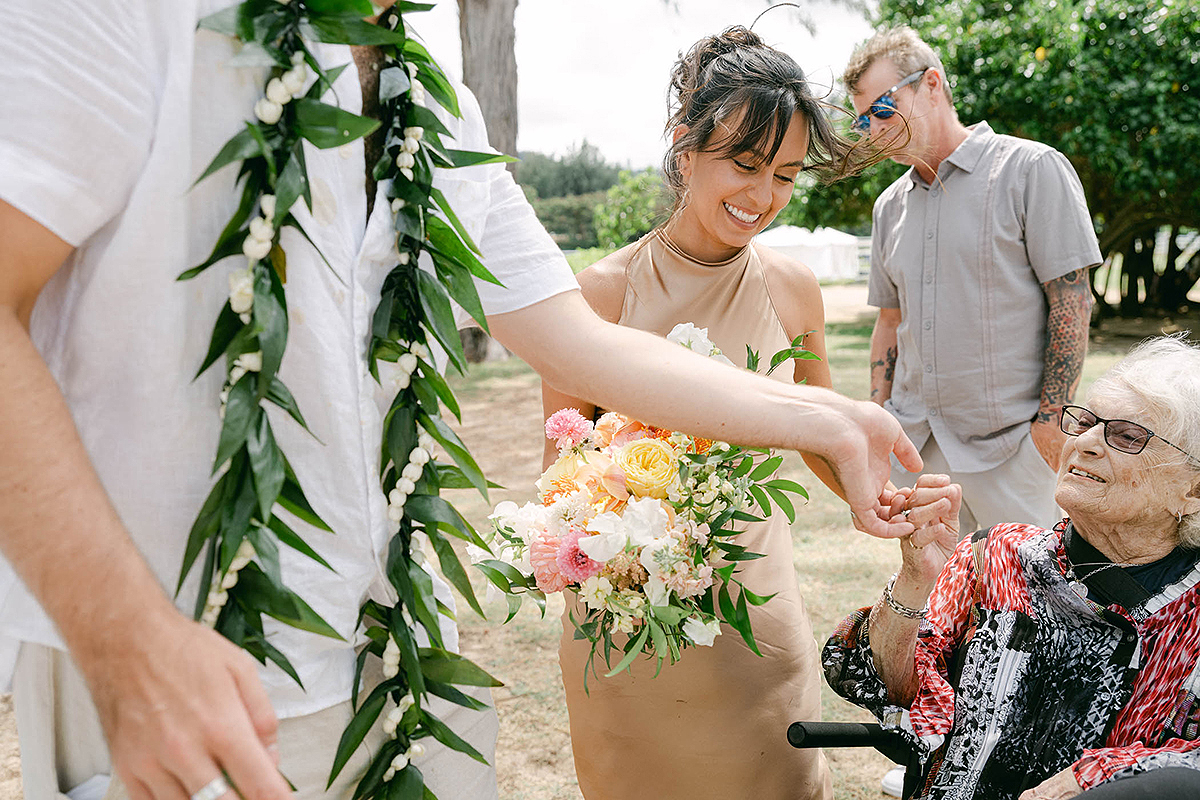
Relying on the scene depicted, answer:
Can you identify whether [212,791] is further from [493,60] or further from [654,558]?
[493,60]

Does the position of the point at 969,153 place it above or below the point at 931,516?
above

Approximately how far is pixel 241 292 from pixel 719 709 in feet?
6.22

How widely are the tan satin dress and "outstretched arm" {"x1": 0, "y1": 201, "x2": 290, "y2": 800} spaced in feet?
5.44

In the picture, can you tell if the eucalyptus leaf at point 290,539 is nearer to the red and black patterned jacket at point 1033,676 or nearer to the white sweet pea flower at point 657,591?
the white sweet pea flower at point 657,591

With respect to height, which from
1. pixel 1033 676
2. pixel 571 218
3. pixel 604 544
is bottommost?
pixel 571 218

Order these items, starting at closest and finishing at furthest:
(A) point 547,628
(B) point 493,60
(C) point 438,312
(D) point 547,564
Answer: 1. (C) point 438,312
2. (D) point 547,564
3. (A) point 547,628
4. (B) point 493,60

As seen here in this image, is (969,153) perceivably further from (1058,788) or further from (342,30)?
(342,30)

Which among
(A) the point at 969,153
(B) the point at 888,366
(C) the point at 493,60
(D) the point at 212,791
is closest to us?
(D) the point at 212,791

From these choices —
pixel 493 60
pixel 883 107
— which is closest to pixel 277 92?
pixel 883 107

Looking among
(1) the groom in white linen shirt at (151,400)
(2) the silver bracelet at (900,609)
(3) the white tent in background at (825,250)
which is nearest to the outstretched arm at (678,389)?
(1) the groom in white linen shirt at (151,400)

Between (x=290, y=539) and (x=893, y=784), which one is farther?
(x=893, y=784)

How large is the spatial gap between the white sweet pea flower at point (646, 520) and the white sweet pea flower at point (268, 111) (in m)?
1.11

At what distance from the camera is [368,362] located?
1.19 m

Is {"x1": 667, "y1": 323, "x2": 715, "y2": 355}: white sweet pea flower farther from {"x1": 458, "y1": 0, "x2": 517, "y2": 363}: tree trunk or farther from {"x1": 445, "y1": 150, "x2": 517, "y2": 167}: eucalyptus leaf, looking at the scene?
{"x1": 458, "y1": 0, "x2": 517, "y2": 363}: tree trunk
